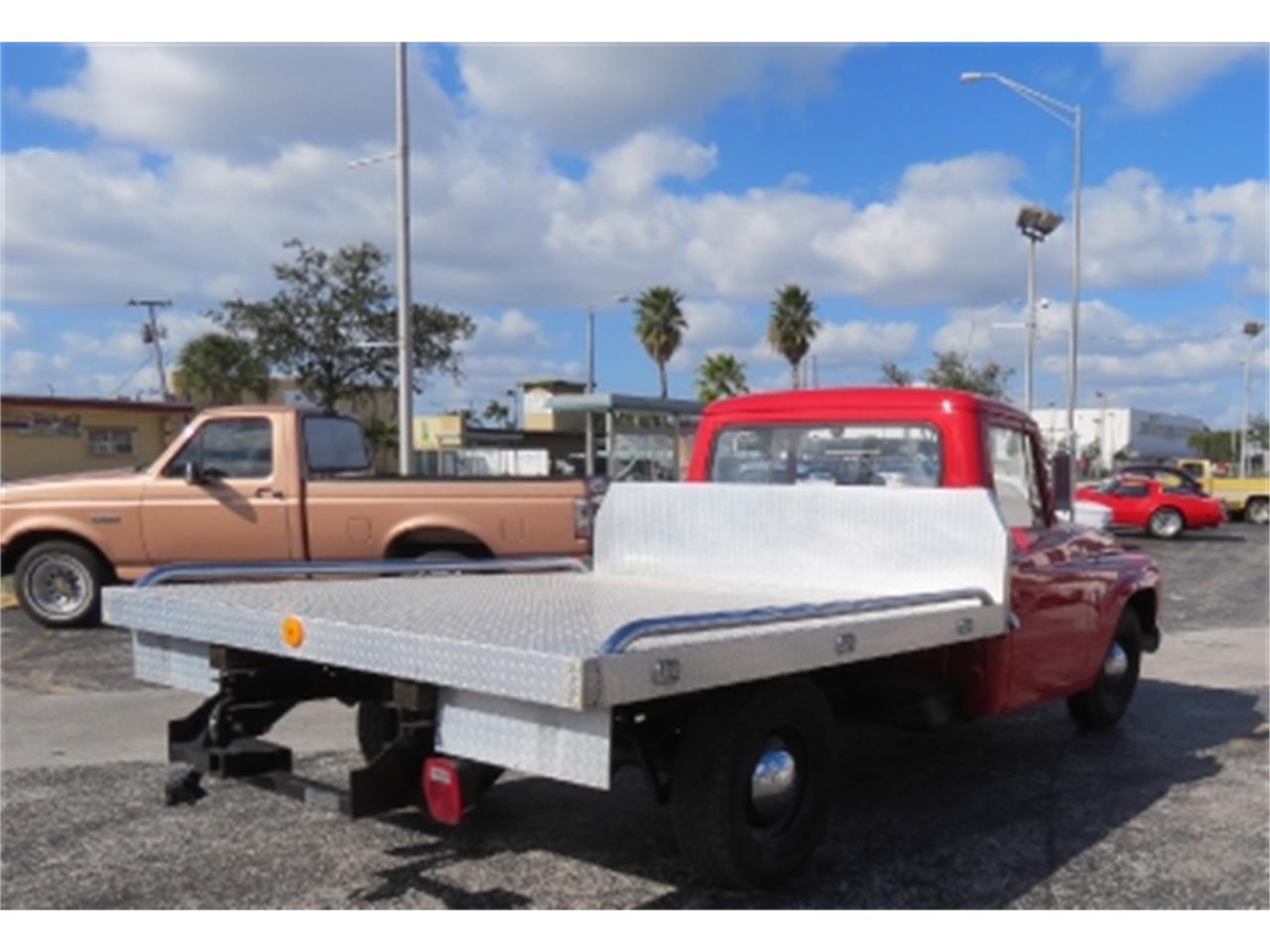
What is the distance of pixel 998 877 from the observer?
180 inches

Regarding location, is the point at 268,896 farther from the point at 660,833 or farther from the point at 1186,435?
the point at 1186,435

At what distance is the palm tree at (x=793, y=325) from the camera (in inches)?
2024

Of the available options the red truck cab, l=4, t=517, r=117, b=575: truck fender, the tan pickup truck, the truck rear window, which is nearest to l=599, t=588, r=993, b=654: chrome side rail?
the red truck cab

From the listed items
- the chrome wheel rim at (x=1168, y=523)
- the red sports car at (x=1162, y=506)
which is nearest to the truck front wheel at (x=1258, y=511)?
the red sports car at (x=1162, y=506)

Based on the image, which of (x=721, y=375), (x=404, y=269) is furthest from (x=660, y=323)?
(x=404, y=269)

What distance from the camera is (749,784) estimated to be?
4117 millimetres

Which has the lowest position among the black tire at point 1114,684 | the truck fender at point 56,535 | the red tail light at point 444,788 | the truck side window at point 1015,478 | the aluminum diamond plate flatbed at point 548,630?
the black tire at point 1114,684

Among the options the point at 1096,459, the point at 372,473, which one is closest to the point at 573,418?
the point at 1096,459

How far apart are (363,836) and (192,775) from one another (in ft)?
2.74

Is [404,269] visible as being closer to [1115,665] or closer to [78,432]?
[1115,665]

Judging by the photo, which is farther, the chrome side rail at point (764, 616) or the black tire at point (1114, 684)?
the black tire at point (1114, 684)

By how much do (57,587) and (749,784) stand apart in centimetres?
852

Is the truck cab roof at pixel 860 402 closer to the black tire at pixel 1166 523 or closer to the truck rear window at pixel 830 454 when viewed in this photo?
the truck rear window at pixel 830 454

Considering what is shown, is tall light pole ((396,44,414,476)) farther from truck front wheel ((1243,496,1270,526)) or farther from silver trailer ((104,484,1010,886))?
truck front wheel ((1243,496,1270,526))
